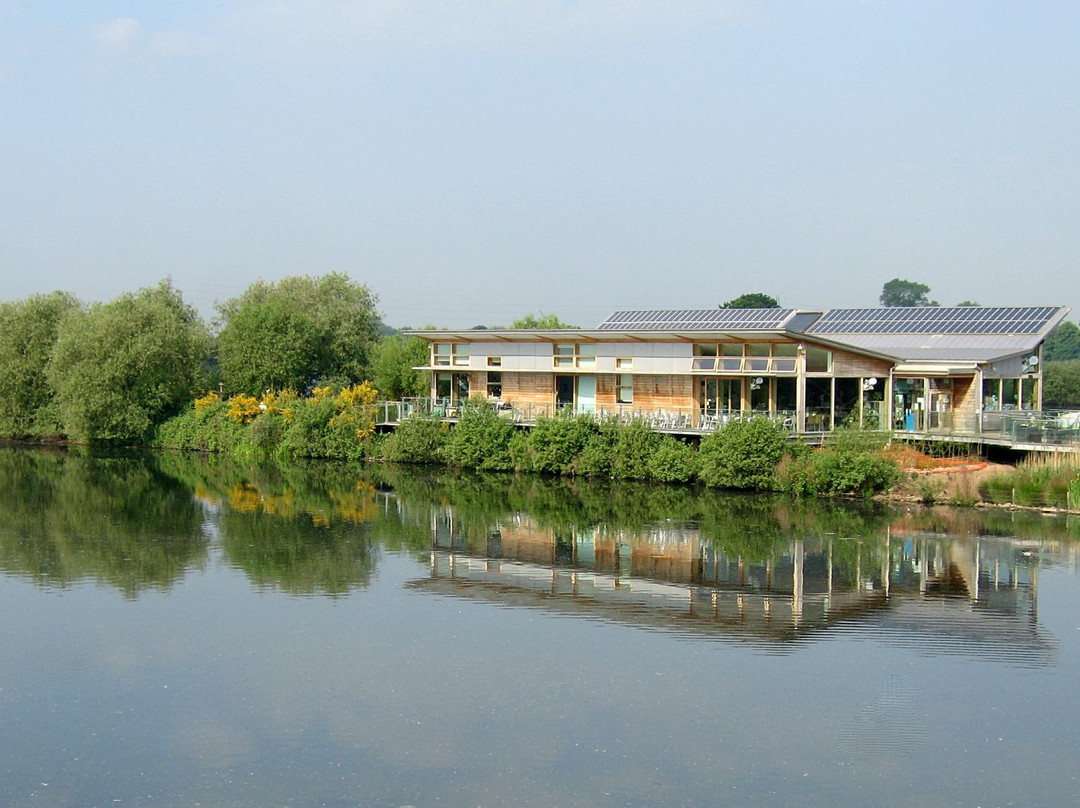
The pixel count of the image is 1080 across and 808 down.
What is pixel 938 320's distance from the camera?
48.8 m

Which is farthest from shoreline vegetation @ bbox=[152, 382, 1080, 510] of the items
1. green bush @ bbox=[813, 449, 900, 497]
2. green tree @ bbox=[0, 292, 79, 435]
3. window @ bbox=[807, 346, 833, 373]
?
green tree @ bbox=[0, 292, 79, 435]

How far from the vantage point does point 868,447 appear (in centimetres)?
3700

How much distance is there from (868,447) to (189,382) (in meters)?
36.3

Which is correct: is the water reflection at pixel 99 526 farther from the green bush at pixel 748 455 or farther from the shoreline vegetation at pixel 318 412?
the green bush at pixel 748 455

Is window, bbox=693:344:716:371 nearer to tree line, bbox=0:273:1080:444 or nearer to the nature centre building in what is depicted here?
the nature centre building

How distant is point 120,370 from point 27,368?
24.6 feet

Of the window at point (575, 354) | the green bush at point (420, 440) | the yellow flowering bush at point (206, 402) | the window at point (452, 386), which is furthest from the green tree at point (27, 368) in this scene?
the window at point (575, 354)

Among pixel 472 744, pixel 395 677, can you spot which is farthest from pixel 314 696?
pixel 472 744

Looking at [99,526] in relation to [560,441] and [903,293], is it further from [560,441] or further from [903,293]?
[903,293]

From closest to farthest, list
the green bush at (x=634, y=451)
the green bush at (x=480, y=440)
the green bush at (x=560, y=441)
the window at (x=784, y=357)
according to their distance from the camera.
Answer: the window at (x=784, y=357), the green bush at (x=634, y=451), the green bush at (x=560, y=441), the green bush at (x=480, y=440)

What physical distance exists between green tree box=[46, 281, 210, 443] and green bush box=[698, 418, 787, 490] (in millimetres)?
30576

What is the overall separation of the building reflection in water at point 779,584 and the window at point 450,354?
1759 cm

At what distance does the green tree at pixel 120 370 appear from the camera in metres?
55.7

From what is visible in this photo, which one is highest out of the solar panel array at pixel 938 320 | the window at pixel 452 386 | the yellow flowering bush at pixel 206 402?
the solar panel array at pixel 938 320
